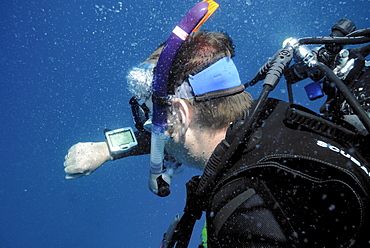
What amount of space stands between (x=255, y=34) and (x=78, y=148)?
22383mm

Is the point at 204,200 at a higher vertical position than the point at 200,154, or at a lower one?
lower

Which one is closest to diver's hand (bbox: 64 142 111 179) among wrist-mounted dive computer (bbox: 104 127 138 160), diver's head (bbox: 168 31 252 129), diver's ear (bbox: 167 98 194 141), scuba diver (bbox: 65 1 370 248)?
wrist-mounted dive computer (bbox: 104 127 138 160)

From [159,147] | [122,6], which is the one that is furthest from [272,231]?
[122,6]

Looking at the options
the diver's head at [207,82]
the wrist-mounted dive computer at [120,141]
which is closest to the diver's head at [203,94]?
the diver's head at [207,82]

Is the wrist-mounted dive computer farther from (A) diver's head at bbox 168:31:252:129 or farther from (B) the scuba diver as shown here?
(A) diver's head at bbox 168:31:252:129

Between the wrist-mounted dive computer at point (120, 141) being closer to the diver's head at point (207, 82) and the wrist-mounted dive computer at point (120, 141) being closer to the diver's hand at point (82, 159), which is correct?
the diver's hand at point (82, 159)

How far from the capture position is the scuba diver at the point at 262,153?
0.83m

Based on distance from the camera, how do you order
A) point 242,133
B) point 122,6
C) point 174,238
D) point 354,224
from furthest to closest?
point 122,6
point 174,238
point 242,133
point 354,224

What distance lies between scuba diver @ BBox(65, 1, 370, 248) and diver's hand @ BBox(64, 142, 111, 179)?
0.92 m

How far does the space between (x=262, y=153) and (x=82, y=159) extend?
162cm

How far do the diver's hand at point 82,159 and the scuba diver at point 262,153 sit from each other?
0.92 meters

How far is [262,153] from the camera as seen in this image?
0.96 m

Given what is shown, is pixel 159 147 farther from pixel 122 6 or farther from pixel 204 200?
pixel 122 6

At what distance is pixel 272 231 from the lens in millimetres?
839
